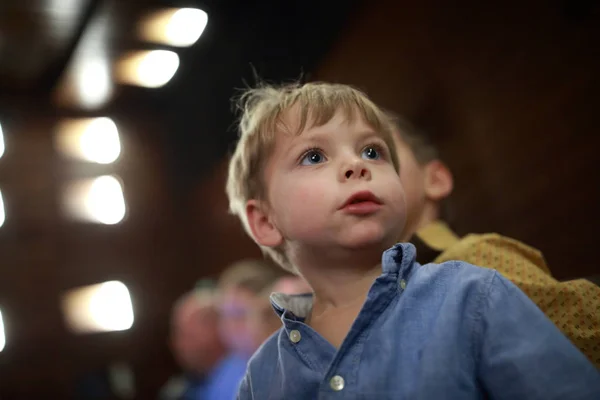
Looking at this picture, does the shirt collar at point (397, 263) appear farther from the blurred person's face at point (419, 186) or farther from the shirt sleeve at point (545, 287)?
the blurred person's face at point (419, 186)

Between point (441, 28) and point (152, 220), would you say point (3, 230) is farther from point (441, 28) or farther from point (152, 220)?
point (441, 28)

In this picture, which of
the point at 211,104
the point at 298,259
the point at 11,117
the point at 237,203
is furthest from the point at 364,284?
the point at 11,117

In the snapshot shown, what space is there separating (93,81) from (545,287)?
221cm

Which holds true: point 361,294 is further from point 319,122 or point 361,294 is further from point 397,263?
point 319,122

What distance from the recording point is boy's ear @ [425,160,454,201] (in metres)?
1.54

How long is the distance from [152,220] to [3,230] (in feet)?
3.09

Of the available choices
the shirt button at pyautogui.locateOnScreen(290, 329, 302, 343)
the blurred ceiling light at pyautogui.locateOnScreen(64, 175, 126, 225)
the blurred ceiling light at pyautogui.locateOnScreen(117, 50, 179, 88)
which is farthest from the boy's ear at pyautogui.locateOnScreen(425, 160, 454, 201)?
the blurred ceiling light at pyautogui.locateOnScreen(64, 175, 126, 225)

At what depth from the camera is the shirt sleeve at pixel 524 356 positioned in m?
0.65

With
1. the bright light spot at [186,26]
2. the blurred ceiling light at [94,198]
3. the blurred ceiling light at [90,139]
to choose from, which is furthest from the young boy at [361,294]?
the blurred ceiling light at [94,198]

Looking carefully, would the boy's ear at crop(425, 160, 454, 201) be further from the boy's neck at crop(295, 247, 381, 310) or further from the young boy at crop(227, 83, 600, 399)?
the boy's neck at crop(295, 247, 381, 310)

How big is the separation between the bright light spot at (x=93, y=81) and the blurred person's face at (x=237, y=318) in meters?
1.06

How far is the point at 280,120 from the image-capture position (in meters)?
0.99

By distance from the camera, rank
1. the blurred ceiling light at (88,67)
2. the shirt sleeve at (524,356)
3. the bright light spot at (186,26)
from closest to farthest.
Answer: the shirt sleeve at (524,356) → the bright light spot at (186,26) → the blurred ceiling light at (88,67)

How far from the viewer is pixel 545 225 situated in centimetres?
191
